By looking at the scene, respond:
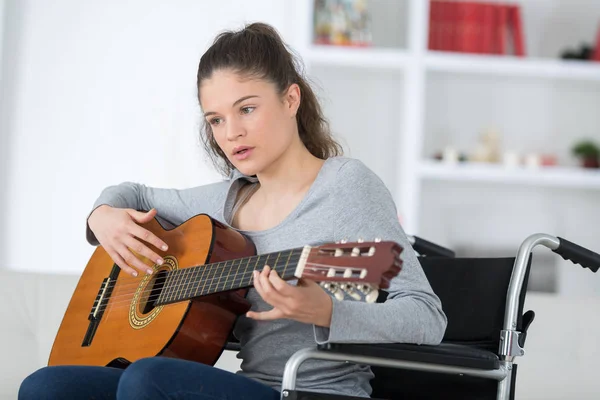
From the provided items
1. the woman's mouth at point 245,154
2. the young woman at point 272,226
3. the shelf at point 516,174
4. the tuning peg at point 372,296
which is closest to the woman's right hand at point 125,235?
the young woman at point 272,226

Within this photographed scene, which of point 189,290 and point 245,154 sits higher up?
point 245,154

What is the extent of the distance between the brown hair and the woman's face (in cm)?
2

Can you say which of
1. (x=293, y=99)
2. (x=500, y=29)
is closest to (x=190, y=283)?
(x=293, y=99)

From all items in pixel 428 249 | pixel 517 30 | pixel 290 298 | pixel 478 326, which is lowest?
pixel 478 326

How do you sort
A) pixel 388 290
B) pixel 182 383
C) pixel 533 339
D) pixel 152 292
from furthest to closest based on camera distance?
pixel 533 339 < pixel 152 292 < pixel 388 290 < pixel 182 383

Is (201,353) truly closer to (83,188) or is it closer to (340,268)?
(340,268)

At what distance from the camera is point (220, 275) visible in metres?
1.46

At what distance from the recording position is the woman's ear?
1674mm

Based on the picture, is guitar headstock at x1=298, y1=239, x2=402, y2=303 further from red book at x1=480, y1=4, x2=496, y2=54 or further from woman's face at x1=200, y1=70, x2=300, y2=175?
red book at x1=480, y1=4, x2=496, y2=54

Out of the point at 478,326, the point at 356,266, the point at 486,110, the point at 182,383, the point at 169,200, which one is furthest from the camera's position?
the point at 486,110

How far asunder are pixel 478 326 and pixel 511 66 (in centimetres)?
240

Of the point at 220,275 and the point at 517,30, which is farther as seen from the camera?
the point at 517,30

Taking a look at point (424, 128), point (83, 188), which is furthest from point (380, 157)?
point (83, 188)

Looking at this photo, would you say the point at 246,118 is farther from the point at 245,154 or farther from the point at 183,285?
the point at 183,285
